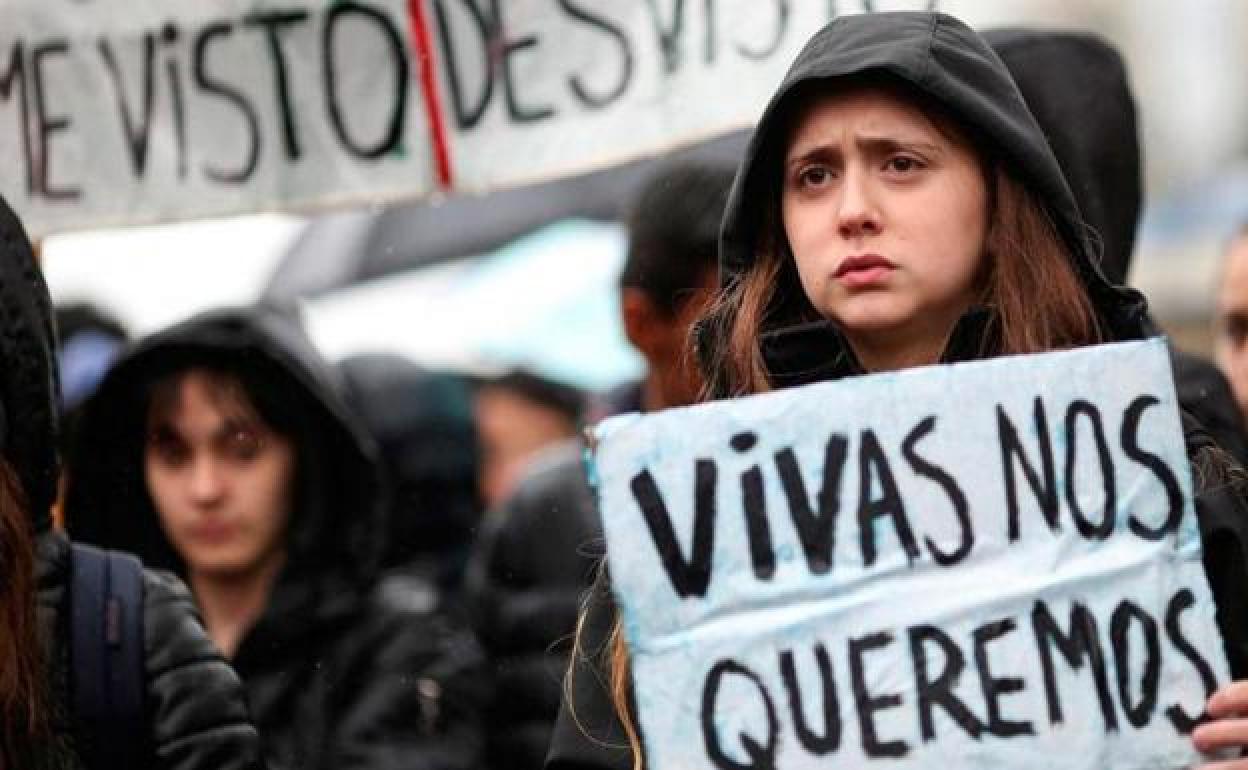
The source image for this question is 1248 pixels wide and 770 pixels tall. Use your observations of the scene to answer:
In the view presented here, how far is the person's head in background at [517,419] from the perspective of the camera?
395 inches

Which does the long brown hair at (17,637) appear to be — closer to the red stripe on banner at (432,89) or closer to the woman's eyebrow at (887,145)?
the woman's eyebrow at (887,145)

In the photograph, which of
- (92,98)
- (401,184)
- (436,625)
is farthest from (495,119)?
(436,625)

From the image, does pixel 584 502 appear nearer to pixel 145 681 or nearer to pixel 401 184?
pixel 401 184

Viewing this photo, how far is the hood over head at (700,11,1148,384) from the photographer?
423 cm

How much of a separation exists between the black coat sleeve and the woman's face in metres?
1.00

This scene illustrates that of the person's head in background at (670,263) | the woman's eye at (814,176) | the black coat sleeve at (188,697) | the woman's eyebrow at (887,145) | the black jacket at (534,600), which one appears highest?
the woman's eyebrow at (887,145)

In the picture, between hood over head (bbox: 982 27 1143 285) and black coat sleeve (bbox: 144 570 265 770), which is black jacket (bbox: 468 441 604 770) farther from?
black coat sleeve (bbox: 144 570 265 770)

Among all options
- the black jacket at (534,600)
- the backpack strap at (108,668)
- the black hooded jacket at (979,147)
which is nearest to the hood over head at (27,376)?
the backpack strap at (108,668)

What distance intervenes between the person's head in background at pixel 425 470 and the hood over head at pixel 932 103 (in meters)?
4.97

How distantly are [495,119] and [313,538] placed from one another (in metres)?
0.95

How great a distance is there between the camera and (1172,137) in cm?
2998

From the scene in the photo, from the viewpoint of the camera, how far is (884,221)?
421 cm

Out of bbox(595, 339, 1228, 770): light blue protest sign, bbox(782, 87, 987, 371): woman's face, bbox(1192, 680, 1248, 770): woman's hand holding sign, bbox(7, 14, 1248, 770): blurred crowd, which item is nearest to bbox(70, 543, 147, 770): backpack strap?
bbox(7, 14, 1248, 770): blurred crowd

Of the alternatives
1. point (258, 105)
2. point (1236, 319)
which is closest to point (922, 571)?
point (258, 105)
